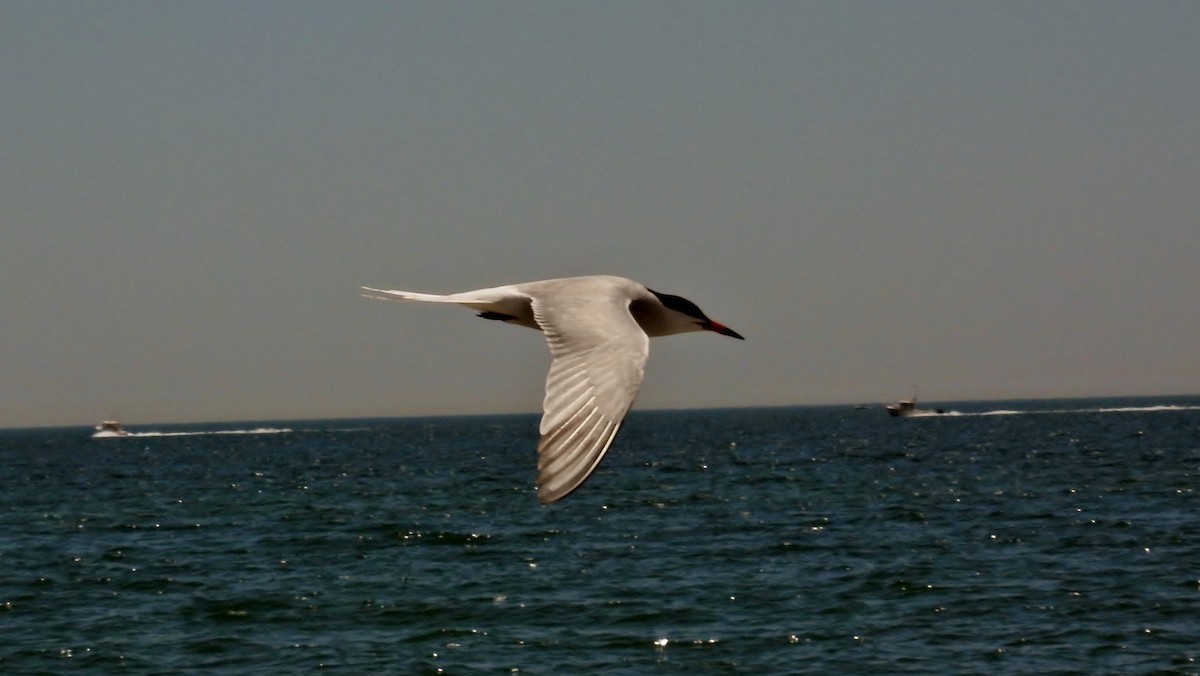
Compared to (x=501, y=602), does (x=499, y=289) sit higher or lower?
higher

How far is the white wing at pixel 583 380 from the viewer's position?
233 inches

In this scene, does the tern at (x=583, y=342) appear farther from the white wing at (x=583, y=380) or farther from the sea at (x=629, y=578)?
the sea at (x=629, y=578)

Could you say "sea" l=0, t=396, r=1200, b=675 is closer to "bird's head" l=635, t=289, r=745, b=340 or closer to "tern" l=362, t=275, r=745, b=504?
"bird's head" l=635, t=289, r=745, b=340

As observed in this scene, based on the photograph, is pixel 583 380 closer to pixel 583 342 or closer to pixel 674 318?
pixel 583 342

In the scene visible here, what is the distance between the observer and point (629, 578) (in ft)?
107

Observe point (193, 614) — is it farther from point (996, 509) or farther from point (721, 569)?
point (996, 509)

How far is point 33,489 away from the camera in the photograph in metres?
78.5

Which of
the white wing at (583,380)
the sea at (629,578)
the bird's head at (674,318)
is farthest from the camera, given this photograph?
the sea at (629,578)

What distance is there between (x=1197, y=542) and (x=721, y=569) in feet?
41.3

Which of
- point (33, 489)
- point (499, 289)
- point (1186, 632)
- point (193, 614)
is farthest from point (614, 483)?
point (499, 289)

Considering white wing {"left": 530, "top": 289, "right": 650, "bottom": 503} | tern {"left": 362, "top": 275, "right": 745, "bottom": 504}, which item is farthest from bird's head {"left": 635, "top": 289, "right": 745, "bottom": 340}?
white wing {"left": 530, "top": 289, "right": 650, "bottom": 503}

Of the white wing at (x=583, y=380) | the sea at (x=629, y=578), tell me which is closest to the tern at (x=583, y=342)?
the white wing at (x=583, y=380)

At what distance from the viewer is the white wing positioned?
19.4 ft

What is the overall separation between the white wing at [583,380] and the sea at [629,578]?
15.8m
